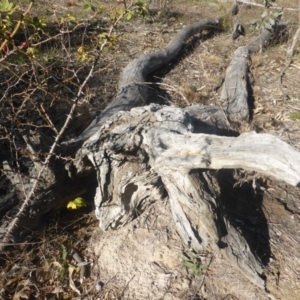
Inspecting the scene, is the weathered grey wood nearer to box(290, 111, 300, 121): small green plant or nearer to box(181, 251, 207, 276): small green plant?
box(181, 251, 207, 276): small green plant

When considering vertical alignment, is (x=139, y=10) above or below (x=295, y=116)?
above

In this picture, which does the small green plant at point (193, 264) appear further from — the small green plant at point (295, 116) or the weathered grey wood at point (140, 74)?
the small green plant at point (295, 116)

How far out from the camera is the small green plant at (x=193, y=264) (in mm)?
2830

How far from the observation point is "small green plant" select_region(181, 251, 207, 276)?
2830 mm

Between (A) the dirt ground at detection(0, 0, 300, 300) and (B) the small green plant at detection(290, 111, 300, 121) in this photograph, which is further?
(B) the small green plant at detection(290, 111, 300, 121)

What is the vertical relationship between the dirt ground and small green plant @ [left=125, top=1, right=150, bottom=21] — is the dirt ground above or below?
below

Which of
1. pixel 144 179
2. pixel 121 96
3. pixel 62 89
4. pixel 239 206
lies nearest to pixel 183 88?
pixel 121 96

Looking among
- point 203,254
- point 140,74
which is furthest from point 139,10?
point 140,74

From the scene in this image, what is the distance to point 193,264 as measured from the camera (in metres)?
2.84

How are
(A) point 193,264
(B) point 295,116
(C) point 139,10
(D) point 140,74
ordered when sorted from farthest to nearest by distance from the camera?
(D) point 140,74, (B) point 295,116, (A) point 193,264, (C) point 139,10

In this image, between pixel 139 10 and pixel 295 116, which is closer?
pixel 139 10

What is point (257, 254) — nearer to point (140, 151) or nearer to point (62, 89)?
point (140, 151)

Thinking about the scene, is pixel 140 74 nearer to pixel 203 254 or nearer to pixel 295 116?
pixel 295 116

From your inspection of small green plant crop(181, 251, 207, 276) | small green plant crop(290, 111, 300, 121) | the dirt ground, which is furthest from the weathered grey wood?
small green plant crop(290, 111, 300, 121)
